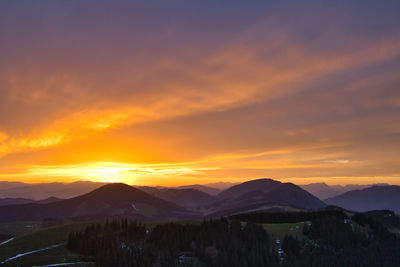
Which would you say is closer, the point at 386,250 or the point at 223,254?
the point at 223,254

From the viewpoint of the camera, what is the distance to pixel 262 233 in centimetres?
19400

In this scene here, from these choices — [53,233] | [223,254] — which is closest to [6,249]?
[53,233]

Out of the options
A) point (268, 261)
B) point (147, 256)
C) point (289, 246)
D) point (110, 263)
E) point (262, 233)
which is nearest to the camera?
point (110, 263)

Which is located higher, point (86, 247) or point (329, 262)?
point (86, 247)

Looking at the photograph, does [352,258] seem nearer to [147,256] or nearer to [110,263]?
[147,256]

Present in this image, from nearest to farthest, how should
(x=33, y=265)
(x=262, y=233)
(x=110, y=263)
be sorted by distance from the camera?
(x=33, y=265), (x=110, y=263), (x=262, y=233)

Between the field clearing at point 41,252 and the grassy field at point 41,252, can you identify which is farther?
the grassy field at point 41,252

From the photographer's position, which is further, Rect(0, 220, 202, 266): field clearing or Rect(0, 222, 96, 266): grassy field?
Rect(0, 222, 96, 266): grassy field

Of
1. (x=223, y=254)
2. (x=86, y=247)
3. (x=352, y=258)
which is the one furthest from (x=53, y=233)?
(x=352, y=258)

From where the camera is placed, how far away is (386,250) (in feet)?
650

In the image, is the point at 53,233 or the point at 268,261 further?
the point at 53,233

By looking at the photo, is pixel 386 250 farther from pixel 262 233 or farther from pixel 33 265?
pixel 33 265

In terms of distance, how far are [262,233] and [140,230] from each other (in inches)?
3169

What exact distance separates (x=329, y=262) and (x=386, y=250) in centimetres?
5943
